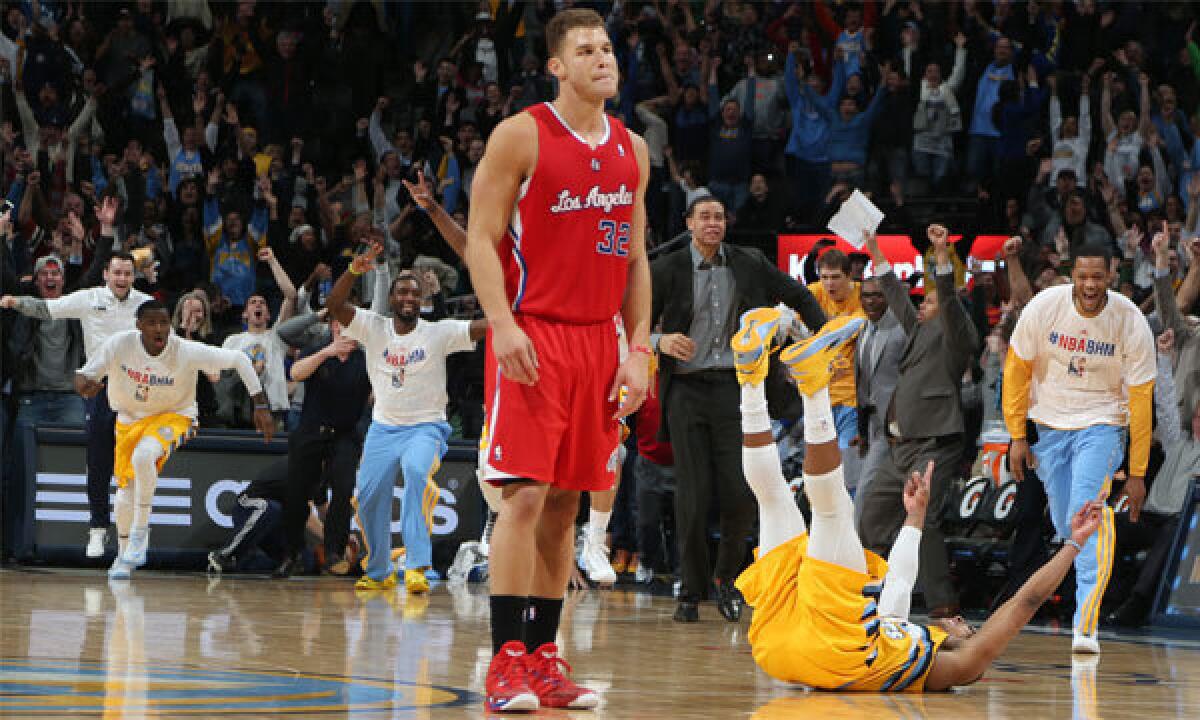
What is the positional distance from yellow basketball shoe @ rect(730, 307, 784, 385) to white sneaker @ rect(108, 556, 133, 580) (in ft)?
23.2

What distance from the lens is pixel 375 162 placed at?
20.3m

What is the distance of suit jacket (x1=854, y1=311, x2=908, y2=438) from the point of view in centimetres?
1170

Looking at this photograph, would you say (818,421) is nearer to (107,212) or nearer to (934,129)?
(107,212)

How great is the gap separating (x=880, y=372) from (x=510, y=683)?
687 cm

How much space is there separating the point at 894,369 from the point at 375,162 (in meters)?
10.2

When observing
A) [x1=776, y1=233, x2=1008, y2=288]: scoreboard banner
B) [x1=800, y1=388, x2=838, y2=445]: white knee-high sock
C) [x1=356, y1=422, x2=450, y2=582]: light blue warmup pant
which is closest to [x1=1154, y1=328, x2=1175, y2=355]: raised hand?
[x1=776, y1=233, x2=1008, y2=288]: scoreboard banner

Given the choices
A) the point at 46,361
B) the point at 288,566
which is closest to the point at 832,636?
the point at 288,566

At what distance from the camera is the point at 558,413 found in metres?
5.65

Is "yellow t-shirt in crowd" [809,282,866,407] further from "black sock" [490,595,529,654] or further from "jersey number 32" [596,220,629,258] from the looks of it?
"black sock" [490,595,529,654]

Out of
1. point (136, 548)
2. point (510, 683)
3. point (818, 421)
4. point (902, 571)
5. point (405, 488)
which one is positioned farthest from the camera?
point (136, 548)

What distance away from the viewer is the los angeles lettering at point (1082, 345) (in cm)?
927

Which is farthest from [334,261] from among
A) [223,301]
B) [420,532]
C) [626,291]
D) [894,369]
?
[626,291]

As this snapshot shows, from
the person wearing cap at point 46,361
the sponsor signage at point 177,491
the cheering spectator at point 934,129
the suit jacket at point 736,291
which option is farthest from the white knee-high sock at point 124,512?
the cheering spectator at point 934,129

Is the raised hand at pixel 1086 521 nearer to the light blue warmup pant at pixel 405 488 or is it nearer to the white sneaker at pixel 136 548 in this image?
the light blue warmup pant at pixel 405 488
